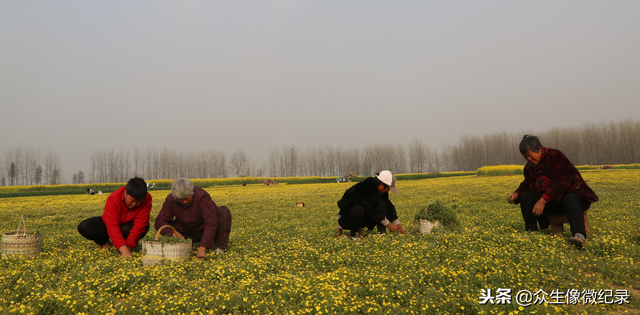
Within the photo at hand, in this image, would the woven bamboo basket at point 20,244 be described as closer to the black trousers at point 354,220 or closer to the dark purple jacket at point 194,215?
the dark purple jacket at point 194,215

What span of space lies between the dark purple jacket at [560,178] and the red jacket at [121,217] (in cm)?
907

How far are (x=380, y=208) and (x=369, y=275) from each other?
3324mm

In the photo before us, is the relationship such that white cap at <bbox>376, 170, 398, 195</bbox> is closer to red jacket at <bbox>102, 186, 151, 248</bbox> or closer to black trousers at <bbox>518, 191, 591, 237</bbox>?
black trousers at <bbox>518, 191, 591, 237</bbox>

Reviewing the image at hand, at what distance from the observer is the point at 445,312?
4.30 metres

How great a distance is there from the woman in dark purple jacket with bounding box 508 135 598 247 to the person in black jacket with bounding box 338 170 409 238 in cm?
315

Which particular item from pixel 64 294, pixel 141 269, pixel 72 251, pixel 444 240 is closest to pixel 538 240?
pixel 444 240

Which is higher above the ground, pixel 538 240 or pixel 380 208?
pixel 380 208

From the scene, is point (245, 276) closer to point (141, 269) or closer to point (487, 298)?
point (141, 269)

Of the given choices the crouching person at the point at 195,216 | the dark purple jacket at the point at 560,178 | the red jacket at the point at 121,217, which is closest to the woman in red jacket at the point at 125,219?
the red jacket at the point at 121,217

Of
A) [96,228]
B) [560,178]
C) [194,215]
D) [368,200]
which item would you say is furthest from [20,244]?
[560,178]

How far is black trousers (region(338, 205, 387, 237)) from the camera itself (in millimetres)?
8953

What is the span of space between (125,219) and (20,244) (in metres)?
2.25

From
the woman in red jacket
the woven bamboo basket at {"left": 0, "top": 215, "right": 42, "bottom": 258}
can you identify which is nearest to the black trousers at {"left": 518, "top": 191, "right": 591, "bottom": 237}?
the woman in red jacket

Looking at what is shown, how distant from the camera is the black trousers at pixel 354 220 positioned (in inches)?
352
